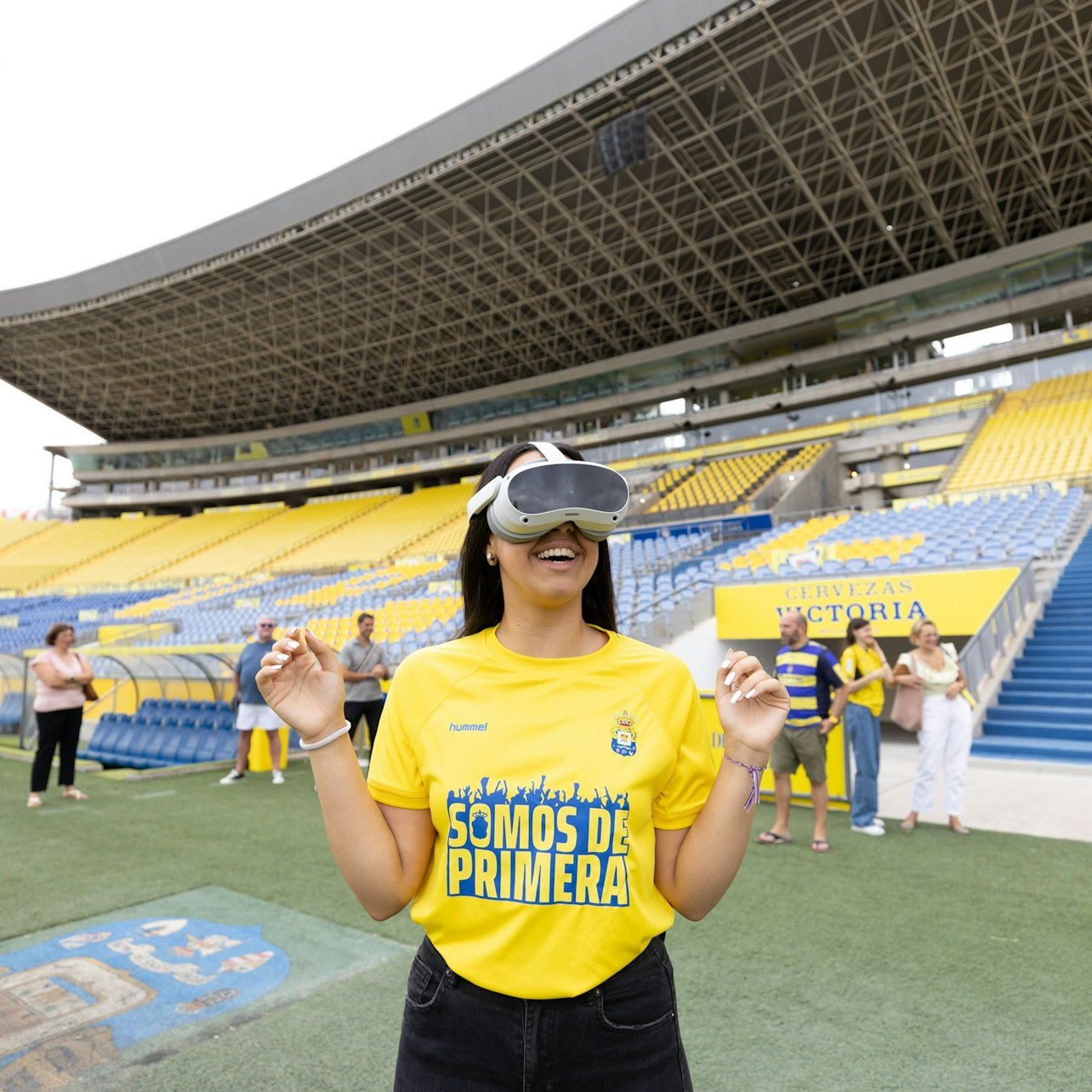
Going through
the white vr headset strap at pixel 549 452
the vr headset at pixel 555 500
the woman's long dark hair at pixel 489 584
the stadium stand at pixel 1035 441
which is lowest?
the woman's long dark hair at pixel 489 584

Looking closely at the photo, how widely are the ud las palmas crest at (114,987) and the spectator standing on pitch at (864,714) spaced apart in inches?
178

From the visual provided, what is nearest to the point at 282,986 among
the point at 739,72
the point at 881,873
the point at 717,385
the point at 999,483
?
the point at 881,873

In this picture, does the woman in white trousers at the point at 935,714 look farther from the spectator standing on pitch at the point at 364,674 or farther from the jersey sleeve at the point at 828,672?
the spectator standing on pitch at the point at 364,674

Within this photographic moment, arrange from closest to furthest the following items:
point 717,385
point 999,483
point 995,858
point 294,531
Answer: point 995,858 < point 999,483 < point 717,385 < point 294,531

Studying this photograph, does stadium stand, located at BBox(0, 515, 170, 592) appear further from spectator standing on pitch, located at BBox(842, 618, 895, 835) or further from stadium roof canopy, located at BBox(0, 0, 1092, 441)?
spectator standing on pitch, located at BBox(842, 618, 895, 835)

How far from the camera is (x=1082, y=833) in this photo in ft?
18.5

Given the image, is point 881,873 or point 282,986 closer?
point 282,986

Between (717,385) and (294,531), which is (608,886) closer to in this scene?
(717,385)

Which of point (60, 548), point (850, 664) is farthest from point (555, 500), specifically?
point (60, 548)

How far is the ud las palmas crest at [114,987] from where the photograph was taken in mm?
2805

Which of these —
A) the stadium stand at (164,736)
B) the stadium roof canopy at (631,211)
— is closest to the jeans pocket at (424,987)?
the stadium stand at (164,736)

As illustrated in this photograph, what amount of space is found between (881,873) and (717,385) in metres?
31.1

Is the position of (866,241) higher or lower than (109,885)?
higher

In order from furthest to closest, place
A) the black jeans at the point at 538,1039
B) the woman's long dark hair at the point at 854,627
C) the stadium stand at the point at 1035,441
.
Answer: the stadium stand at the point at 1035,441, the woman's long dark hair at the point at 854,627, the black jeans at the point at 538,1039
